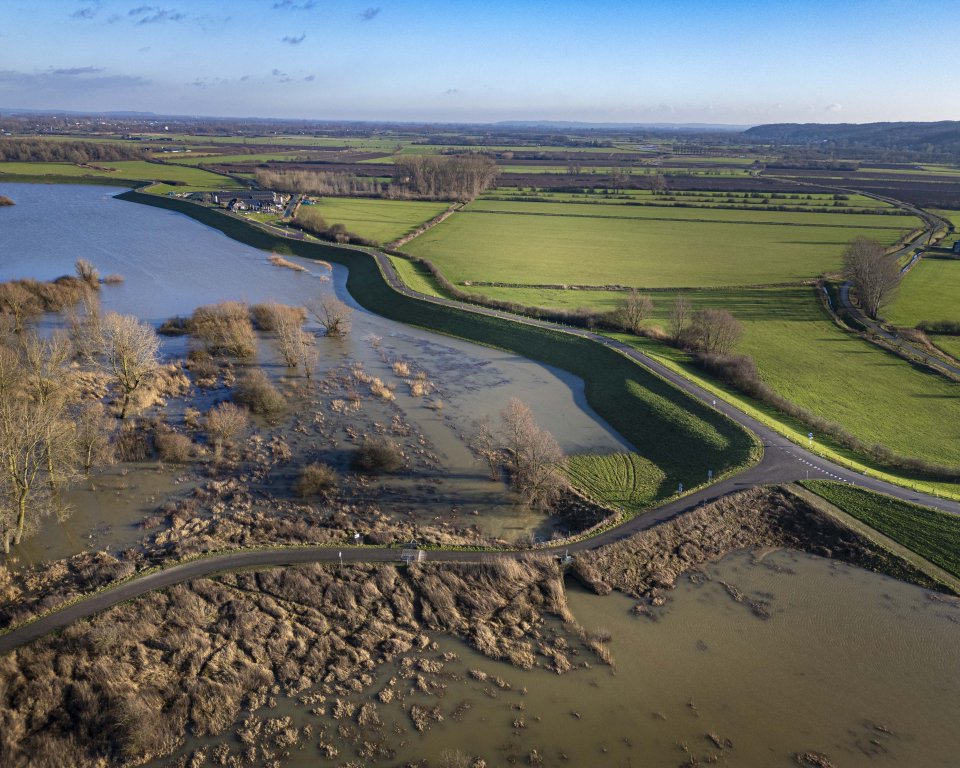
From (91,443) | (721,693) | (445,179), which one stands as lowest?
(721,693)

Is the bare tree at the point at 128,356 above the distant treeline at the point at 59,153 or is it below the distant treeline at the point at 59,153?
below

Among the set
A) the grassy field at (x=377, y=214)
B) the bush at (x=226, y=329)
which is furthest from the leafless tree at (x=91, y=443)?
the grassy field at (x=377, y=214)

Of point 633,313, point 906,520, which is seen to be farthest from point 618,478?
point 633,313

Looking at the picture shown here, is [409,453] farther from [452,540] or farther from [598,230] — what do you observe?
[598,230]

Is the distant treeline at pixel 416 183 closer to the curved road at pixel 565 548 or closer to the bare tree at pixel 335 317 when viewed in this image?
the bare tree at pixel 335 317

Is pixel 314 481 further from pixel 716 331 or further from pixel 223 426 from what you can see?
pixel 716 331

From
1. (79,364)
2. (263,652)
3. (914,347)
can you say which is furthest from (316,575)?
(914,347)

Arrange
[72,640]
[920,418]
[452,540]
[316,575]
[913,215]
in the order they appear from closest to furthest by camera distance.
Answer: [72,640], [316,575], [452,540], [920,418], [913,215]
